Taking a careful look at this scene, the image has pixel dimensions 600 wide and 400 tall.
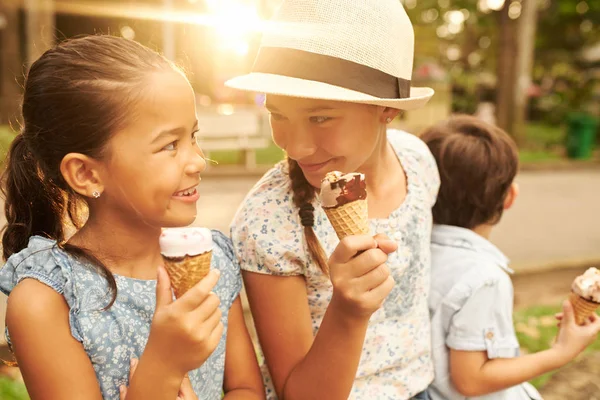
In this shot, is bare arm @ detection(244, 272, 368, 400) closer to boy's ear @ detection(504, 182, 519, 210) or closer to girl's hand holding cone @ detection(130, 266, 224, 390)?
girl's hand holding cone @ detection(130, 266, 224, 390)

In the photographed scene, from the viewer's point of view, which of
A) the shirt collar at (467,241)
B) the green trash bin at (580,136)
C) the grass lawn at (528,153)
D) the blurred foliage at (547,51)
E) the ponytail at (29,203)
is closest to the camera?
the ponytail at (29,203)

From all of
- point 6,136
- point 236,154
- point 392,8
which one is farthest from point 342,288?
point 236,154

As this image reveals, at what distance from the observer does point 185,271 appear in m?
1.37

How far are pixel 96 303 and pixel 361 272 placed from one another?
710 millimetres

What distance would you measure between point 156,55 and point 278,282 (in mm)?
769

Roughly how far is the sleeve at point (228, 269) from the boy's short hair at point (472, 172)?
3.44ft

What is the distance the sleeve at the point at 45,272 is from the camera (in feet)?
5.05

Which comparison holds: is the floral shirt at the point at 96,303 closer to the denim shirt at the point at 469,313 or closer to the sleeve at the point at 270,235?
the sleeve at the point at 270,235

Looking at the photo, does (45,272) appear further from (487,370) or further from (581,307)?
(581,307)

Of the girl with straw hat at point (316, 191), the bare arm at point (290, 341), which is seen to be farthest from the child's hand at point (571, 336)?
the bare arm at point (290, 341)

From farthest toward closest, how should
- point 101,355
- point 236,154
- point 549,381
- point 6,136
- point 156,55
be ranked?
point 236,154, point 6,136, point 549,381, point 156,55, point 101,355

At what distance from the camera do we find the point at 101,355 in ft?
5.23

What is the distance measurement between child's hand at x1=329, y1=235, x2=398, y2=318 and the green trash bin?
47.3 ft

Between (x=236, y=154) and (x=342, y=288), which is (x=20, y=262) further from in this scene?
(x=236, y=154)
